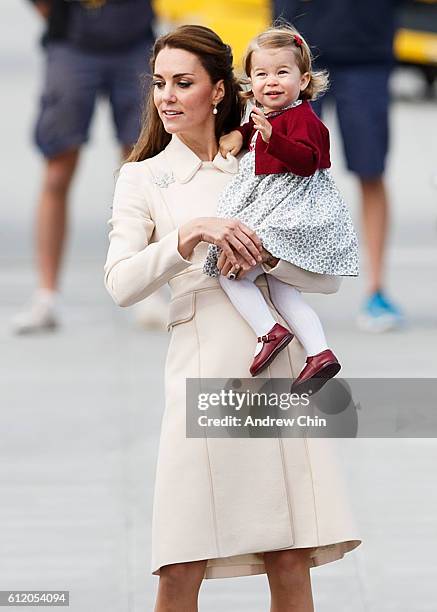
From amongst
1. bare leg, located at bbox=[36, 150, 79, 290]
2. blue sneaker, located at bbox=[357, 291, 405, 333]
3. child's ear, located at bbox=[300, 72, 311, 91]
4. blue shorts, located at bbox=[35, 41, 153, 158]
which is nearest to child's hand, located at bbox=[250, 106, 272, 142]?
child's ear, located at bbox=[300, 72, 311, 91]

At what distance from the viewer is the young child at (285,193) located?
3.30 m

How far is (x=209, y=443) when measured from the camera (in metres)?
3.41

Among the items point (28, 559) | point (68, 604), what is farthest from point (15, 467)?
point (68, 604)

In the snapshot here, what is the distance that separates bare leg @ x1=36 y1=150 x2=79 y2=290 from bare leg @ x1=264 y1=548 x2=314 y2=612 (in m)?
3.99

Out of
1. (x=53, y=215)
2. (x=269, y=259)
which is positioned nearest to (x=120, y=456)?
(x=53, y=215)

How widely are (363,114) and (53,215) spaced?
1.46 m

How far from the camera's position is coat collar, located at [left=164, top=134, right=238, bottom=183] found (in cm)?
347

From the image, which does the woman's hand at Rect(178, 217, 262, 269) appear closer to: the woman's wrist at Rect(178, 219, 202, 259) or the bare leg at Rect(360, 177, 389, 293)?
the woman's wrist at Rect(178, 219, 202, 259)

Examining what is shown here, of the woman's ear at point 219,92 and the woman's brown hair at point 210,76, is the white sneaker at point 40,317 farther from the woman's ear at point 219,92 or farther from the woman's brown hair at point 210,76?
the woman's ear at point 219,92

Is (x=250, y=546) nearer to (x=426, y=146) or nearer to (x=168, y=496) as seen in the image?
(x=168, y=496)

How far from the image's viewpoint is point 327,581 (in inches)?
182

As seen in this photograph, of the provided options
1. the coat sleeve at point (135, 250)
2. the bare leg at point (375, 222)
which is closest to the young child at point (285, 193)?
the coat sleeve at point (135, 250)

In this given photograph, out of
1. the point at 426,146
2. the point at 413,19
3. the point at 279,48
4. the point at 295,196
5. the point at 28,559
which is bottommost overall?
the point at 28,559

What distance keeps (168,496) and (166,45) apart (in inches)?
37.8
